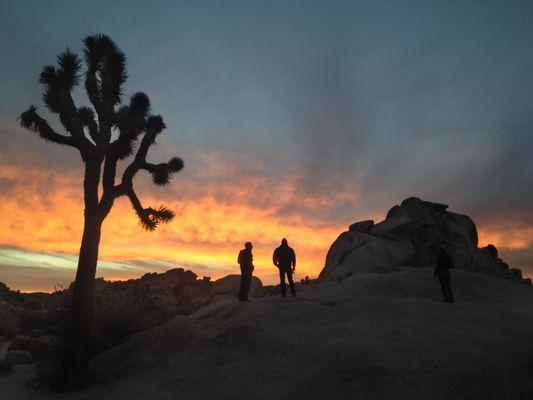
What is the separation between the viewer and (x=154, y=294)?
1304 inches

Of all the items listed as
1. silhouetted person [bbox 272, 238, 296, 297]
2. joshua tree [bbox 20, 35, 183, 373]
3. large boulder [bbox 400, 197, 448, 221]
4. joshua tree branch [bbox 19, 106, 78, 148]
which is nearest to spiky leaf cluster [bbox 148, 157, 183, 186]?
joshua tree [bbox 20, 35, 183, 373]

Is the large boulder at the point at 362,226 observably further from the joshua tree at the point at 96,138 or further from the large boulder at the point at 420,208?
the joshua tree at the point at 96,138

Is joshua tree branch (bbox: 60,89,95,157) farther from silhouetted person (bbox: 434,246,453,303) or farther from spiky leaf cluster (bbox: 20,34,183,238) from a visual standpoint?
silhouetted person (bbox: 434,246,453,303)

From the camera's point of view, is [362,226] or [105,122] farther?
[362,226]

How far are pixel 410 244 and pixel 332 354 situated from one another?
701 inches

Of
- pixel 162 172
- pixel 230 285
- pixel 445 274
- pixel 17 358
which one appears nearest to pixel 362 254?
pixel 445 274

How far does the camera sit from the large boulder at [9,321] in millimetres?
18750

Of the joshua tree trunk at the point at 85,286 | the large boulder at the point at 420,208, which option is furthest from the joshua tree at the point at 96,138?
the large boulder at the point at 420,208

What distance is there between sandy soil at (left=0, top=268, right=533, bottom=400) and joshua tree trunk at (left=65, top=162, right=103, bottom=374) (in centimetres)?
82

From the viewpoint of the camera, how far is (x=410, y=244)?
2448 centimetres

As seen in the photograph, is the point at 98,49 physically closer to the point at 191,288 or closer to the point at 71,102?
the point at 71,102

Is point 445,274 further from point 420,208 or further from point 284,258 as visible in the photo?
point 420,208

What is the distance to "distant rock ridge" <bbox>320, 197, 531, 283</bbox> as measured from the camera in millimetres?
22734

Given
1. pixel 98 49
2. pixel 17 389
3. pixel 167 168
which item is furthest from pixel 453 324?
pixel 98 49
